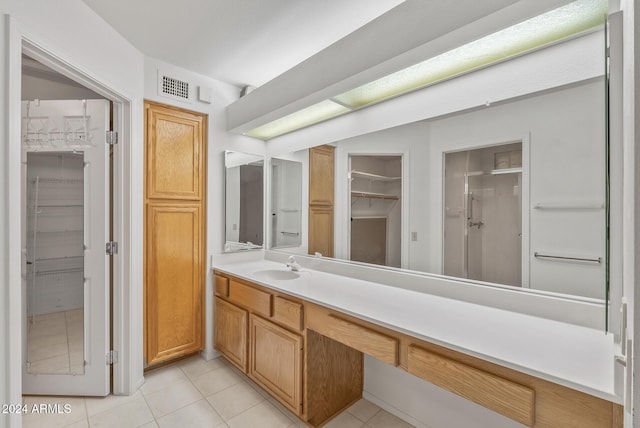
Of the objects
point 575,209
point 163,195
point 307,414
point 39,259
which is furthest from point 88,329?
point 575,209

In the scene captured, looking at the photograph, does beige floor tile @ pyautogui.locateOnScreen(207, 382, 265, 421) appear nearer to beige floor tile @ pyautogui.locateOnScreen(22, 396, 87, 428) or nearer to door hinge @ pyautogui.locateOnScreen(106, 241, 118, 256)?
beige floor tile @ pyautogui.locateOnScreen(22, 396, 87, 428)

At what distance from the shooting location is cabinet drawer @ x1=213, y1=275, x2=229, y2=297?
2.48 m

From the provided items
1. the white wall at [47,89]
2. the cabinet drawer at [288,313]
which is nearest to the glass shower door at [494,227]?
the cabinet drawer at [288,313]

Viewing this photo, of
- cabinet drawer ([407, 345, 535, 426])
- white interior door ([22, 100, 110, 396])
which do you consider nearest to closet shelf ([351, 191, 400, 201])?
cabinet drawer ([407, 345, 535, 426])

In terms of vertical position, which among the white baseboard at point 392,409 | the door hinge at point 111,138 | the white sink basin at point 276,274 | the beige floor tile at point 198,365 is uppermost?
the door hinge at point 111,138

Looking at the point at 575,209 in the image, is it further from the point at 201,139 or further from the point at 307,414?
the point at 201,139

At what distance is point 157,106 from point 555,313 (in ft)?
9.91

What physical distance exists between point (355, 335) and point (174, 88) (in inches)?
97.3

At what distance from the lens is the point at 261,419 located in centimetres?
189

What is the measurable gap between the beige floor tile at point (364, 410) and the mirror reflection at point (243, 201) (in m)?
1.70

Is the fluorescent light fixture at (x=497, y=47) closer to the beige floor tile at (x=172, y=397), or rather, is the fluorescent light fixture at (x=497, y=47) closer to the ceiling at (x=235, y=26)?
the ceiling at (x=235, y=26)

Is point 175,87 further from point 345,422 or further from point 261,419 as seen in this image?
point 345,422

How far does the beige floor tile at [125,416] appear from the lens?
1.82 meters

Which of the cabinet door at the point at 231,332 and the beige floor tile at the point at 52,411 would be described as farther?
the cabinet door at the point at 231,332
